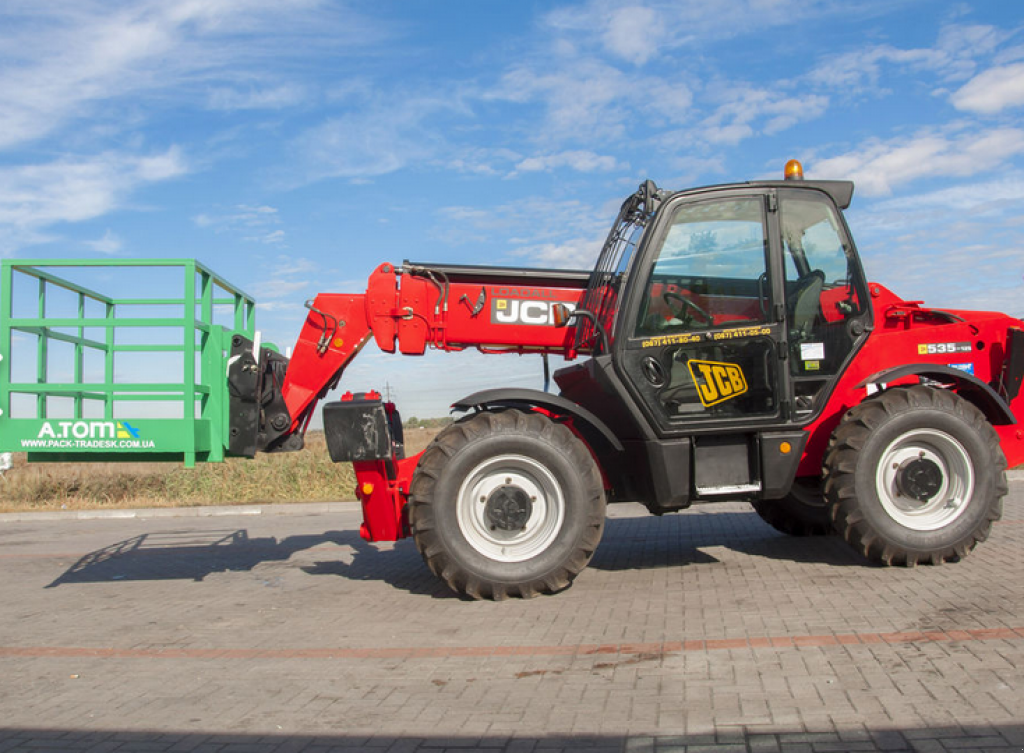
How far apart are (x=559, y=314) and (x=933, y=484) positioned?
328 centimetres

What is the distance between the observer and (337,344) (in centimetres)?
745

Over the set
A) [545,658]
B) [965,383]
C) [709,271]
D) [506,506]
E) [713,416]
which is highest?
[709,271]

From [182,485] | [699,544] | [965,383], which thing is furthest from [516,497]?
[182,485]

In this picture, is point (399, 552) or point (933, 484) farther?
point (399, 552)

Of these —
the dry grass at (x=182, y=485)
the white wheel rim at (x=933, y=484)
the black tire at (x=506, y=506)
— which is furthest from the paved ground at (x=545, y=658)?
the dry grass at (x=182, y=485)

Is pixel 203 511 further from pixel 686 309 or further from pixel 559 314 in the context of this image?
pixel 686 309

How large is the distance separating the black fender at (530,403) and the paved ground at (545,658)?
1.27 m

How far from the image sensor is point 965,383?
705 centimetres

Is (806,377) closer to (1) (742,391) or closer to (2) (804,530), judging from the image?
(1) (742,391)

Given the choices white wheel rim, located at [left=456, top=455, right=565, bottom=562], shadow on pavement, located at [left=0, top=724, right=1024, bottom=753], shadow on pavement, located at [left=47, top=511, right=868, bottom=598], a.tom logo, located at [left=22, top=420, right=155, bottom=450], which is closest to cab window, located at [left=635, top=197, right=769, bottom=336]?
white wheel rim, located at [left=456, top=455, right=565, bottom=562]

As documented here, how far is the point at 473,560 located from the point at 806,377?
9.79ft

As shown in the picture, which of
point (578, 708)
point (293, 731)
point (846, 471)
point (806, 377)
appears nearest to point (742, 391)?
point (806, 377)

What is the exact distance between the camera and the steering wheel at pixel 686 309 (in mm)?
6703

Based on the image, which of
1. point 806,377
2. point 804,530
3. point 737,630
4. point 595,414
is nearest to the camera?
point 737,630
